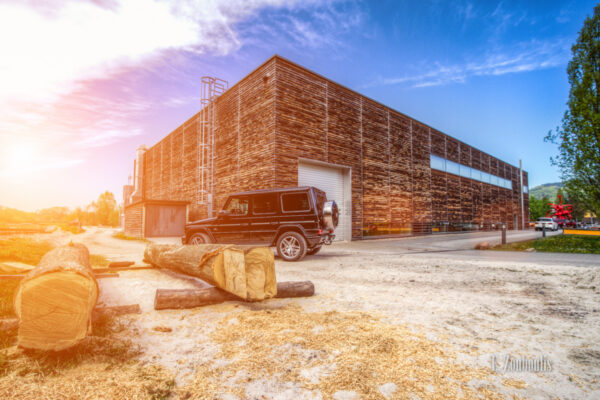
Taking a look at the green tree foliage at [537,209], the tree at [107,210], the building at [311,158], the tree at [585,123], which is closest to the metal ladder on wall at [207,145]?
the building at [311,158]

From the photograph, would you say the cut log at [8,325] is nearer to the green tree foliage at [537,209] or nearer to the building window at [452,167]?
the building window at [452,167]

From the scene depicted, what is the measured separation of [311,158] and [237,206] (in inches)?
305

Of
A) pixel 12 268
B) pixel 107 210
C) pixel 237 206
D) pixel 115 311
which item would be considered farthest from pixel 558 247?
pixel 107 210

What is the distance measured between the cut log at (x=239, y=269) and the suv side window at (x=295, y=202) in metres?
4.13

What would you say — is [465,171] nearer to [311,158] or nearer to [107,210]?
[311,158]

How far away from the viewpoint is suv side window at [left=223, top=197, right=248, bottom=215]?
28.6 ft

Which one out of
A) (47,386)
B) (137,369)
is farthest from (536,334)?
(47,386)

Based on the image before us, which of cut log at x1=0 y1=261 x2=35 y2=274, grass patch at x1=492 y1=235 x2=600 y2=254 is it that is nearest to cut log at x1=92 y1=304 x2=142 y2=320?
cut log at x1=0 y1=261 x2=35 y2=274

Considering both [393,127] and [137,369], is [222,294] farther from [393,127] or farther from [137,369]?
[393,127]

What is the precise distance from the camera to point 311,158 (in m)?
15.7

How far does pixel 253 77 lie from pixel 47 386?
16537 mm

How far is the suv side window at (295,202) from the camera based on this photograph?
26.8 feet

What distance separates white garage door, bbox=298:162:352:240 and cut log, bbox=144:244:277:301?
12190 mm

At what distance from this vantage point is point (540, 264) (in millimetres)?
7363
